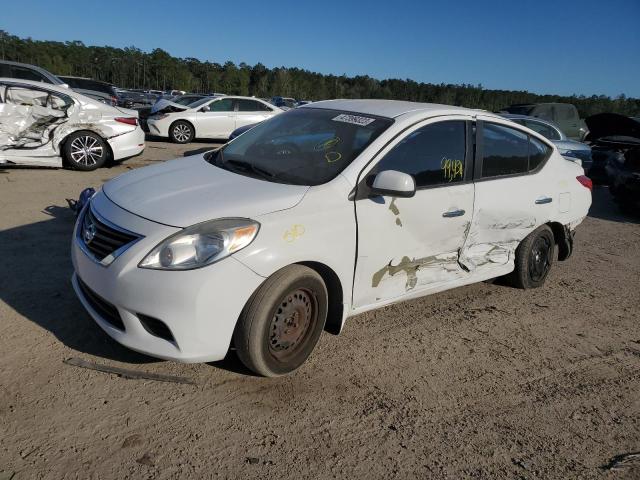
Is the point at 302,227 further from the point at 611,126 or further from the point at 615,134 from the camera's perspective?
the point at 615,134

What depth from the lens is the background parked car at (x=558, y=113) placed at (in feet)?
46.1

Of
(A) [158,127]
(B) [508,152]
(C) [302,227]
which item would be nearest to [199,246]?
(C) [302,227]

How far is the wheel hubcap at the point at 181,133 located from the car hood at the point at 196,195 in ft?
38.6

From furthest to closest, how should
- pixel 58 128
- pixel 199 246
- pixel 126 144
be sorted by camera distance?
pixel 126 144, pixel 58 128, pixel 199 246

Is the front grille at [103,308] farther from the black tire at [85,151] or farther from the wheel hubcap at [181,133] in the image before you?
the wheel hubcap at [181,133]

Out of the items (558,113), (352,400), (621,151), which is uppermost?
(558,113)

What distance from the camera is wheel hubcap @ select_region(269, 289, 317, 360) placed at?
9.68 feet

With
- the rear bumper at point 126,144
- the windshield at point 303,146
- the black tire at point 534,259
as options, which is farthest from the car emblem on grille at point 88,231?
the rear bumper at point 126,144

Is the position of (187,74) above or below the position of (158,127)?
above

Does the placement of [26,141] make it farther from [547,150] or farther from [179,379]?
[547,150]

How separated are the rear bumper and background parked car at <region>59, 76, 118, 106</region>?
8.34 metres

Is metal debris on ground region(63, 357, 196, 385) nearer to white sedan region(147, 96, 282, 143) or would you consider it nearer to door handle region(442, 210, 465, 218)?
door handle region(442, 210, 465, 218)

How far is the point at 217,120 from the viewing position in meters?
15.2

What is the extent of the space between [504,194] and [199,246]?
2609 mm
